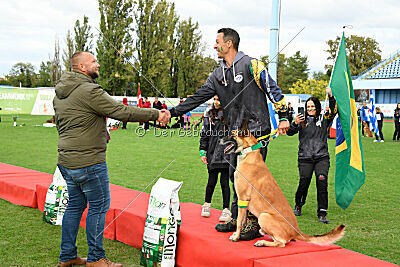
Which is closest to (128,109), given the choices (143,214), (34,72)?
(143,214)

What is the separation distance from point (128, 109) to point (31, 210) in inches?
138

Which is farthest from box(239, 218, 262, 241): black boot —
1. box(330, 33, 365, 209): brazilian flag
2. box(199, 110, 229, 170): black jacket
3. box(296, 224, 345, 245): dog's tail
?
box(330, 33, 365, 209): brazilian flag

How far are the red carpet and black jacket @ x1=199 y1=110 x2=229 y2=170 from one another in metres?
0.64

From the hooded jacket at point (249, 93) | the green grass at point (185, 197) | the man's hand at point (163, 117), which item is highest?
the hooded jacket at point (249, 93)

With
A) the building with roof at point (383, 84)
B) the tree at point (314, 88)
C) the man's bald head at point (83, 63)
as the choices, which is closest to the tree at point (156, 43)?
the man's bald head at point (83, 63)

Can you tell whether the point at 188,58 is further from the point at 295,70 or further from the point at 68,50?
the point at 295,70

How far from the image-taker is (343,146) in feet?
21.3

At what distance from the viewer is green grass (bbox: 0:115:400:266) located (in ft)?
16.9

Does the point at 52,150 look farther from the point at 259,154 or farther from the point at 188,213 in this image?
the point at 259,154

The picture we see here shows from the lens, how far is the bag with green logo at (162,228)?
4.36 metres

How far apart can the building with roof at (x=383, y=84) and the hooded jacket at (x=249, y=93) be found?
5736 cm

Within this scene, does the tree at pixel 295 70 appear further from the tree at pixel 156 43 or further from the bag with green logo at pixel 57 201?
the bag with green logo at pixel 57 201

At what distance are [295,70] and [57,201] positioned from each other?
87149 mm

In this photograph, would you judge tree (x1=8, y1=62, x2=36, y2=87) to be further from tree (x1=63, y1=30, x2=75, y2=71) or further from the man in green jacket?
the man in green jacket
